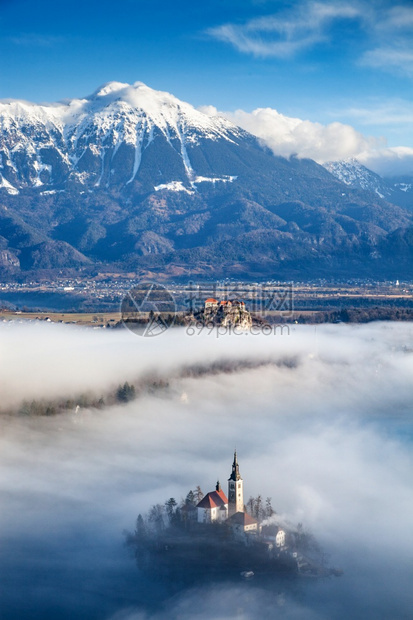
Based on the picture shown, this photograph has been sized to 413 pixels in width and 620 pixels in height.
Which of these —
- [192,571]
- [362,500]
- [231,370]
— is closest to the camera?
[192,571]

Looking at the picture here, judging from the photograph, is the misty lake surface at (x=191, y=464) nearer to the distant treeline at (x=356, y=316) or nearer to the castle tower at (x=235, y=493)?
the castle tower at (x=235, y=493)

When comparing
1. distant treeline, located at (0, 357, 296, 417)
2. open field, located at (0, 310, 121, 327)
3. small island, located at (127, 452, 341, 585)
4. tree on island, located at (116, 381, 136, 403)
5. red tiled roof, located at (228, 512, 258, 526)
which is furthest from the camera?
open field, located at (0, 310, 121, 327)

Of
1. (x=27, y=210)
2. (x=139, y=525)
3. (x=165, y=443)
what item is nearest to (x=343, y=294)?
(x=165, y=443)

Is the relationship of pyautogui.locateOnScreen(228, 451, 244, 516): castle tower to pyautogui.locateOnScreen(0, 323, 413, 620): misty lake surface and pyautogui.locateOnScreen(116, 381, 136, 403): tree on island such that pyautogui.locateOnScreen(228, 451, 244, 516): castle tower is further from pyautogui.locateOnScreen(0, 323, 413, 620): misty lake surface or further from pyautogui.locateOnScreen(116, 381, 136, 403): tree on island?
pyautogui.locateOnScreen(116, 381, 136, 403): tree on island

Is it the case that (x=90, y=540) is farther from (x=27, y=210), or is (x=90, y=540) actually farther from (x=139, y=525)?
(x=27, y=210)

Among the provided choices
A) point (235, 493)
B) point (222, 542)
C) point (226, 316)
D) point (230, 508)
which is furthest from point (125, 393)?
point (226, 316)

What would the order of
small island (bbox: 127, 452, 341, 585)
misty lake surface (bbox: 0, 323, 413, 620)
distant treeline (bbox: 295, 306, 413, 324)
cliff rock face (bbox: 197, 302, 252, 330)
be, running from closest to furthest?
misty lake surface (bbox: 0, 323, 413, 620) → small island (bbox: 127, 452, 341, 585) → cliff rock face (bbox: 197, 302, 252, 330) → distant treeline (bbox: 295, 306, 413, 324)

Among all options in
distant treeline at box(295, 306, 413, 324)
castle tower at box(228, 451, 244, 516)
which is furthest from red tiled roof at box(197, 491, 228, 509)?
distant treeline at box(295, 306, 413, 324)

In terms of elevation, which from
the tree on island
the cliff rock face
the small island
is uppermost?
the cliff rock face

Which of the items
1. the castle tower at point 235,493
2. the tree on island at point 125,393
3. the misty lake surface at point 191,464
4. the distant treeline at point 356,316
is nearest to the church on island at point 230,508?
the castle tower at point 235,493
